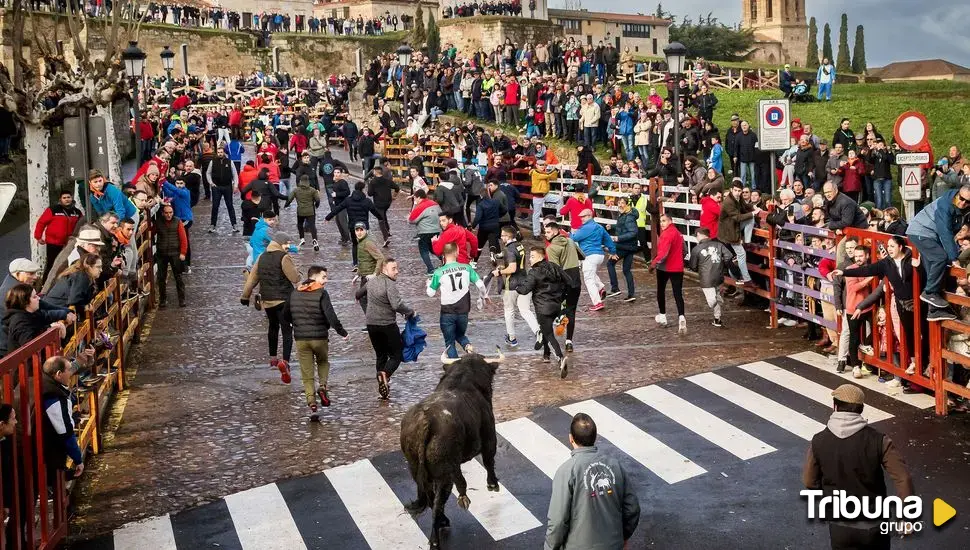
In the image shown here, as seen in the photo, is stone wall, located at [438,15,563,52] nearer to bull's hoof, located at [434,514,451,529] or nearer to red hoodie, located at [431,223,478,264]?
red hoodie, located at [431,223,478,264]

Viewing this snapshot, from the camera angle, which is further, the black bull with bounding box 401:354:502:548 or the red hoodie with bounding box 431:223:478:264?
the red hoodie with bounding box 431:223:478:264

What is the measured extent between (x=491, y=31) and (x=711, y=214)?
49274mm

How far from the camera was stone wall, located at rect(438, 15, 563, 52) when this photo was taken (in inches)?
2655

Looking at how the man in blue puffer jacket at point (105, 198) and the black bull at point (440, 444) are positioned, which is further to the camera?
the man in blue puffer jacket at point (105, 198)

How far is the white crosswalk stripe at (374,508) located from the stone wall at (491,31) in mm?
56345

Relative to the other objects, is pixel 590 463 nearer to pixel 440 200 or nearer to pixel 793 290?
pixel 793 290

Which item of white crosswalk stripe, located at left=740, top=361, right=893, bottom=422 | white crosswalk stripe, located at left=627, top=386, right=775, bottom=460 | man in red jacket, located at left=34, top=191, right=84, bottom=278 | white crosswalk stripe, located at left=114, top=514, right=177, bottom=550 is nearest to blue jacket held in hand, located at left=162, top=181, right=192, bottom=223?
man in red jacket, located at left=34, top=191, right=84, bottom=278

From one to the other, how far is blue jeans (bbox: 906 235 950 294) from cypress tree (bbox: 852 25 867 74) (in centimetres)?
8631

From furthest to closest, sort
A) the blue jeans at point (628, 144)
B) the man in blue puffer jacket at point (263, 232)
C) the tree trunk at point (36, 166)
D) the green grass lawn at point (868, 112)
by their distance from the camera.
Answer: the green grass lawn at point (868, 112), the blue jeans at point (628, 144), the tree trunk at point (36, 166), the man in blue puffer jacket at point (263, 232)

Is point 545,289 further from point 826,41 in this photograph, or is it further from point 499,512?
point 826,41

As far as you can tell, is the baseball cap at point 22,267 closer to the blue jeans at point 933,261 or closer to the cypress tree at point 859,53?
the blue jeans at point 933,261

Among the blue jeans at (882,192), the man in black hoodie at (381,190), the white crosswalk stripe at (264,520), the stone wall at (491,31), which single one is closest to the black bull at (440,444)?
the white crosswalk stripe at (264,520)

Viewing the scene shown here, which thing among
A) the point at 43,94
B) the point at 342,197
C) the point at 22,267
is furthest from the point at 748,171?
the point at 22,267

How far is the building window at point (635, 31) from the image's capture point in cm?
10719
